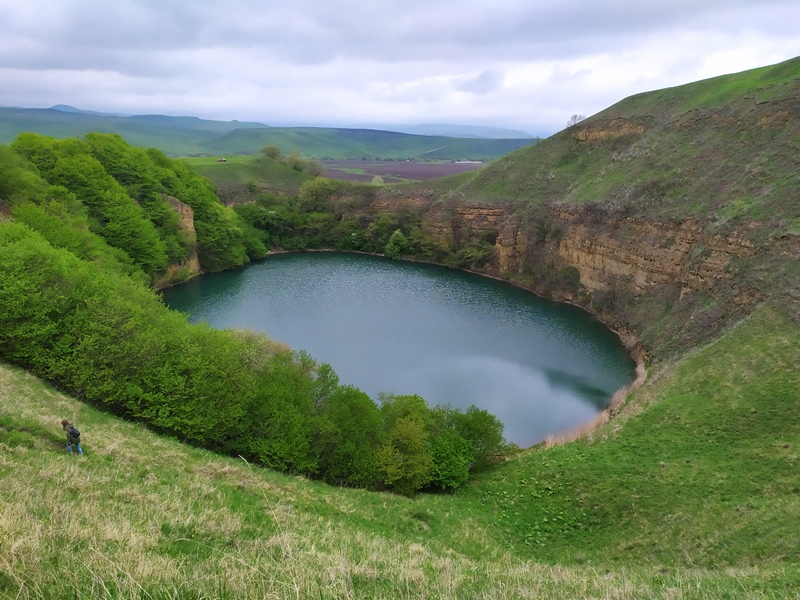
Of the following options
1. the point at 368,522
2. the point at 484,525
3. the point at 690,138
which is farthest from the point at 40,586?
the point at 690,138

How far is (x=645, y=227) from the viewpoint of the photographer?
44750mm

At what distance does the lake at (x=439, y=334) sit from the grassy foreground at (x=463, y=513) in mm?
5585

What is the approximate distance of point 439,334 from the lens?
1597 inches

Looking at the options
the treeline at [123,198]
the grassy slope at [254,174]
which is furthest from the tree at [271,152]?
the treeline at [123,198]

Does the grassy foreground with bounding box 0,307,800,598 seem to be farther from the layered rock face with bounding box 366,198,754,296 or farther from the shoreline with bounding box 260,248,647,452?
the layered rock face with bounding box 366,198,754,296

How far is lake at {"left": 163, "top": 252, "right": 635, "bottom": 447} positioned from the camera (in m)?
30.5

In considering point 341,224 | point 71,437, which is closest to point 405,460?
point 71,437

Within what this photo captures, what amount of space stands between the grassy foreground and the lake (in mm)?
5585

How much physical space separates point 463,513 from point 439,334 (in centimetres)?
2359

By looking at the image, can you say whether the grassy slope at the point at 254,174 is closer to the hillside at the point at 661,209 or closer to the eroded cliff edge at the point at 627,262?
the hillside at the point at 661,209

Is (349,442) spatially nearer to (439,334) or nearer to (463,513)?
(463,513)

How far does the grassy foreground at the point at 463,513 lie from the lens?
612 cm

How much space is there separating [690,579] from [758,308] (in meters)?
26.0

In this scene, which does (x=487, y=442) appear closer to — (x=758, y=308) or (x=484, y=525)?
(x=484, y=525)
